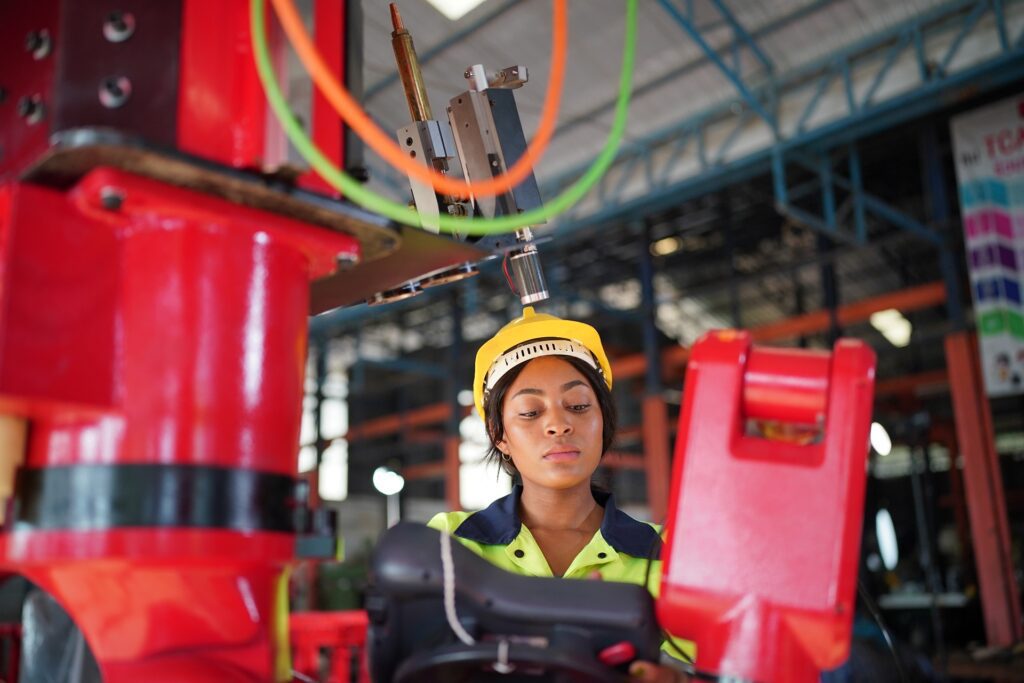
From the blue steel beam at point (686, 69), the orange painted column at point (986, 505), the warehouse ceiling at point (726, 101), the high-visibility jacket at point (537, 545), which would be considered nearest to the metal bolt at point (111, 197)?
the high-visibility jacket at point (537, 545)

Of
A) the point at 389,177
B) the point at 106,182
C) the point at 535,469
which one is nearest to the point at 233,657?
the point at 106,182

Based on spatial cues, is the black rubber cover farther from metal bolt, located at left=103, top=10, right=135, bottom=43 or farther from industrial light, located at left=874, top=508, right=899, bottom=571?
industrial light, located at left=874, top=508, right=899, bottom=571

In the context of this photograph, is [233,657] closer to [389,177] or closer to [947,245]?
[389,177]

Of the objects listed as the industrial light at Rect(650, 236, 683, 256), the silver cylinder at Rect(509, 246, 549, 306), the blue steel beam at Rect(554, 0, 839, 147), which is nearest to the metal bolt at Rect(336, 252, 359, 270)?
the silver cylinder at Rect(509, 246, 549, 306)

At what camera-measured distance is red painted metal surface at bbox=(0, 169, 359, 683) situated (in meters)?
0.74

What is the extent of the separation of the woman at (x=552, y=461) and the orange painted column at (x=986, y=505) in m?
6.71

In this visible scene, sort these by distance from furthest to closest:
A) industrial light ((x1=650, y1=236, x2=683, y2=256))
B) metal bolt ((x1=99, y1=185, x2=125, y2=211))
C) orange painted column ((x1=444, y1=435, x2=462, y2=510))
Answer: industrial light ((x1=650, y1=236, x2=683, y2=256)) → orange painted column ((x1=444, y1=435, x2=462, y2=510)) → metal bolt ((x1=99, y1=185, x2=125, y2=211))

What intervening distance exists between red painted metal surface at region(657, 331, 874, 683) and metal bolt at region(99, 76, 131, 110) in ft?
2.06

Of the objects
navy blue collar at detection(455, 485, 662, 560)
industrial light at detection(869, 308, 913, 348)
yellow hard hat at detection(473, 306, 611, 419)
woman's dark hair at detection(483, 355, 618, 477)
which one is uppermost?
industrial light at detection(869, 308, 913, 348)

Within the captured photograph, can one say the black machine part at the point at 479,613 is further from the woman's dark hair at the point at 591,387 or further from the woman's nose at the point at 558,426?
the woman's dark hair at the point at 591,387

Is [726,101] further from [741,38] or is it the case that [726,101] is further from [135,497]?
[135,497]

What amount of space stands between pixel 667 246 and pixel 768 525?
13213 millimetres

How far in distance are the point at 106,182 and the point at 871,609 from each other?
1006 millimetres

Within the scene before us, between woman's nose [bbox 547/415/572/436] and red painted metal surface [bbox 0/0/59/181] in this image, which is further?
woman's nose [bbox 547/415/572/436]
